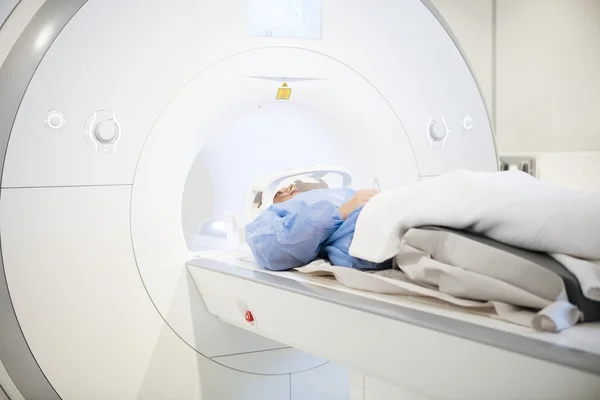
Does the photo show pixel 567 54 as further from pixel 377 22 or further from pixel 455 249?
pixel 455 249

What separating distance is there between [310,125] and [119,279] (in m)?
0.82

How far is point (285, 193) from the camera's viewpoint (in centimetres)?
208

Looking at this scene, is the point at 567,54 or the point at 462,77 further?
the point at 567,54

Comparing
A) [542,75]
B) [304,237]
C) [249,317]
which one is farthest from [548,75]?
[249,317]

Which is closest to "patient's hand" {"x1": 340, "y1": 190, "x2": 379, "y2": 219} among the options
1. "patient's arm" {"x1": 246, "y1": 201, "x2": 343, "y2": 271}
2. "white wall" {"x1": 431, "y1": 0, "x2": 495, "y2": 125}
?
"patient's arm" {"x1": 246, "y1": 201, "x2": 343, "y2": 271}

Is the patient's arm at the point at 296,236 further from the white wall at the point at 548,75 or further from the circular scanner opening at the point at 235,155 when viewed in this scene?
the white wall at the point at 548,75

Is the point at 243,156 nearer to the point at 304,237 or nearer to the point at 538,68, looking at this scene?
the point at 304,237

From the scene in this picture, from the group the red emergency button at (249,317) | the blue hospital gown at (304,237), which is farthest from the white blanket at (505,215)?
the red emergency button at (249,317)

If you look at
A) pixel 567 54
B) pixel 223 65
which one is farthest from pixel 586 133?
pixel 223 65

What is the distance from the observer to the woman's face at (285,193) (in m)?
2.06

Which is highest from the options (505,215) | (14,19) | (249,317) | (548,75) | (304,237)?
(14,19)

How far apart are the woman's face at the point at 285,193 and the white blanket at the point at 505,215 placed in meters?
0.69

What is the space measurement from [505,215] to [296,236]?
617 mm

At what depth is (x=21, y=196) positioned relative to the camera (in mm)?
1772
